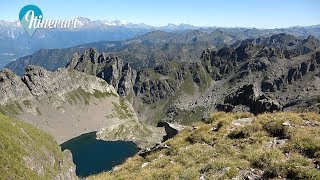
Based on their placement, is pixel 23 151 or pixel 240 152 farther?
pixel 23 151

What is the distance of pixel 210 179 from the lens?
73.5ft

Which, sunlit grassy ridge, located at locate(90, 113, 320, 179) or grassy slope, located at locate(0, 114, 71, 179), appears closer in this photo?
sunlit grassy ridge, located at locate(90, 113, 320, 179)

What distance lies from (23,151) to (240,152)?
49.9 meters

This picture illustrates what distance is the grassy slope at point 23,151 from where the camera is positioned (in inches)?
2207

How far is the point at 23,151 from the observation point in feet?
216

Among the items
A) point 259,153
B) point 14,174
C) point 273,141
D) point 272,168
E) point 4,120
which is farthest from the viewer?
point 4,120

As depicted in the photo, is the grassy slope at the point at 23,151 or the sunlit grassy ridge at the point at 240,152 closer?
the sunlit grassy ridge at the point at 240,152

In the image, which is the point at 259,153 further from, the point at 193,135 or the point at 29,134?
the point at 29,134

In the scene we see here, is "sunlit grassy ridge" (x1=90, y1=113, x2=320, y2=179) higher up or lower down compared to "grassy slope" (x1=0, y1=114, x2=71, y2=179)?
higher up

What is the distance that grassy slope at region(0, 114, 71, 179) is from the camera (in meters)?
56.1

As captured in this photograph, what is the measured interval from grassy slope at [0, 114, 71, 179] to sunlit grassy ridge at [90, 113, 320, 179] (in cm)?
3111

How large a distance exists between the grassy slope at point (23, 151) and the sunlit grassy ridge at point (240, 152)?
3111cm

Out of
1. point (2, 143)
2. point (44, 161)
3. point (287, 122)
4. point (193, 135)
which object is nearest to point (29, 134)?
point (44, 161)

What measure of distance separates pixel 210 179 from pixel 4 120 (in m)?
59.1
